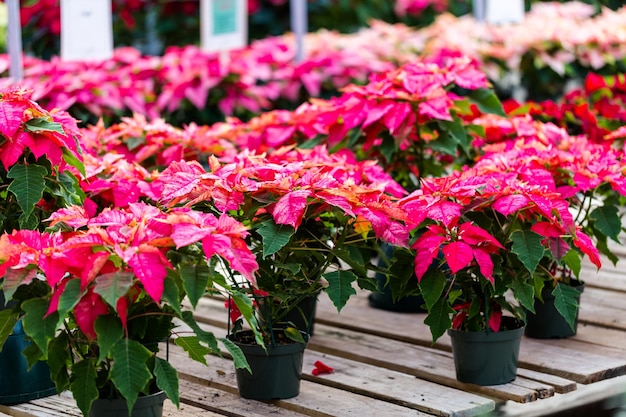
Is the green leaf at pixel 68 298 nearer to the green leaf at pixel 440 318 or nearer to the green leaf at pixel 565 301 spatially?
the green leaf at pixel 440 318

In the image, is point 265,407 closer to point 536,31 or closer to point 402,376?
point 402,376

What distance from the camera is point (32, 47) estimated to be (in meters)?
6.23

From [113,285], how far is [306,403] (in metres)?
0.71

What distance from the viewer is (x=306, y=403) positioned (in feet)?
7.37

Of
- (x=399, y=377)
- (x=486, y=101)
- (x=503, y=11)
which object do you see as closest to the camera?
(x=399, y=377)

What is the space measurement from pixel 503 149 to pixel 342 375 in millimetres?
820

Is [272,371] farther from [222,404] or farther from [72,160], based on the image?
[72,160]

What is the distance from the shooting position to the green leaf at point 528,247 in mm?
2152

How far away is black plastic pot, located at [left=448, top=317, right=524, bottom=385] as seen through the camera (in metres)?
2.33

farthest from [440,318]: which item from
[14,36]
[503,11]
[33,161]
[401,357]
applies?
[503,11]

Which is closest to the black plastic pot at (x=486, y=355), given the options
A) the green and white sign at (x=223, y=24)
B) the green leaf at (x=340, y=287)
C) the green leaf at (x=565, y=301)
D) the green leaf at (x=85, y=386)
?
the green leaf at (x=565, y=301)

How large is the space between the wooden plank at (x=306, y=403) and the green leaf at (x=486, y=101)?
42.2 inches

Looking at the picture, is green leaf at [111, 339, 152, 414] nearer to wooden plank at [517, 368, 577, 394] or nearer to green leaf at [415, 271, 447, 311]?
green leaf at [415, 271, 447, 311]

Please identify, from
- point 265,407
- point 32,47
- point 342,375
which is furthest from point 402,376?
point 32,47
